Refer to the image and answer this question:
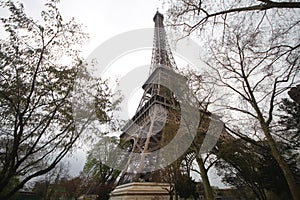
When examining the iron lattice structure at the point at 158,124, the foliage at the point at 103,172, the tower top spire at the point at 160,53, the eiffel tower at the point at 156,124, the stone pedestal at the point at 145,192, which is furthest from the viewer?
the tower top spire at the point at 160,53

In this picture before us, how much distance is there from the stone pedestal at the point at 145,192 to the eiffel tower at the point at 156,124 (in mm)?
656

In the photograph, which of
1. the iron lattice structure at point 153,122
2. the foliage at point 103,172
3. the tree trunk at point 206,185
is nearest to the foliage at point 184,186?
the iron lattice structure at point 153,122

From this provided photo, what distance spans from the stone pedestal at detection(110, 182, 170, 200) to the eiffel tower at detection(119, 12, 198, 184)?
656 millimetres

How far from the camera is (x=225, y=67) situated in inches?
385

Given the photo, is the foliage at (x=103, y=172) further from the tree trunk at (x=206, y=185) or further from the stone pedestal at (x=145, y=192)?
the tree trunk at (x=206, y=185)

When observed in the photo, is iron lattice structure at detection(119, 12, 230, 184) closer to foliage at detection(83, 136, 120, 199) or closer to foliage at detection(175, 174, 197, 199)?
foliage at detection(175, 174, 197, 199)

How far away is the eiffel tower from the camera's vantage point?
1275cm

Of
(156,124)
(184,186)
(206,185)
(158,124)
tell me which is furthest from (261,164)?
(156,124)

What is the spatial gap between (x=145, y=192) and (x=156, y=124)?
8219 millimetres

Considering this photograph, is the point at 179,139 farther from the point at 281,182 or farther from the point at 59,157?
the point at 59,157

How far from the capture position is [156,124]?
22.4 metres

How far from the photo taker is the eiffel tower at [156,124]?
12.7m

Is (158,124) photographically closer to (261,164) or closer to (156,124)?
(156,124)

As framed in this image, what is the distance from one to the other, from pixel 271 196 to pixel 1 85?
55.2 feet
